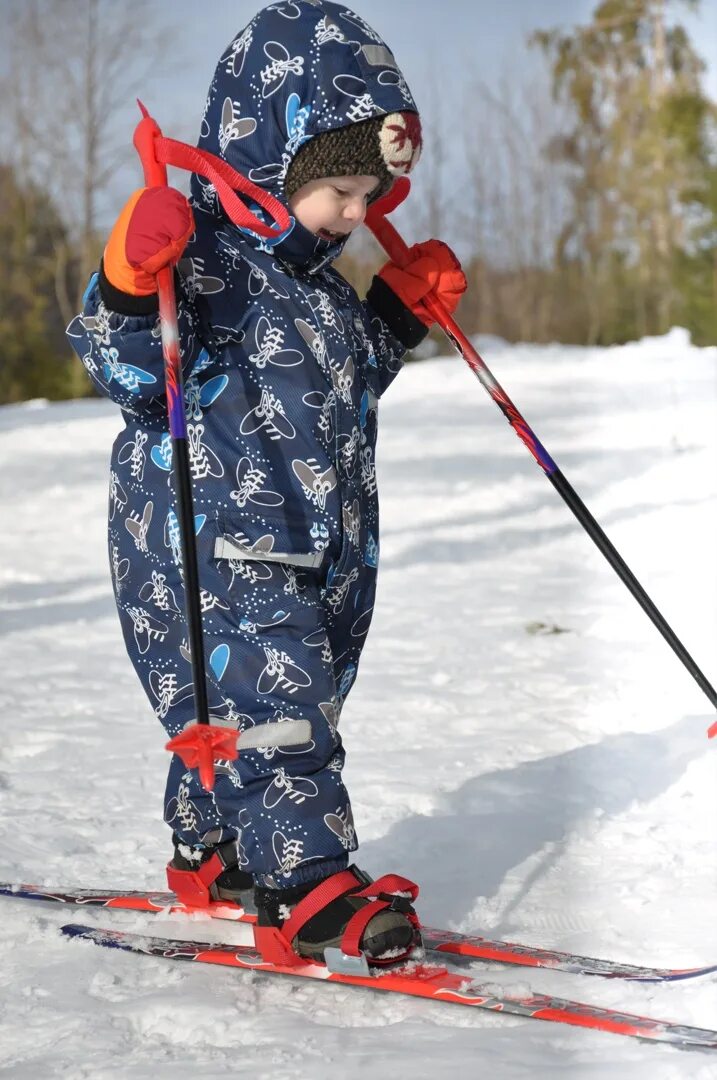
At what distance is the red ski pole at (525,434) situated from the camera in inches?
67.7

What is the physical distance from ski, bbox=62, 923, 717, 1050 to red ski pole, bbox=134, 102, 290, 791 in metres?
0.39

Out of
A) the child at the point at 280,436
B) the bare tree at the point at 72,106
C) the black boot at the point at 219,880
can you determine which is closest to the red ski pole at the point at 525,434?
the child at the point at 280,436

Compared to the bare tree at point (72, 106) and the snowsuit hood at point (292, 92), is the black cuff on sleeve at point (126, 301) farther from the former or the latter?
the bare tree at point (72, 106)

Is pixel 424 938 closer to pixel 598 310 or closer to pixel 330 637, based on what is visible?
pixel 330 637

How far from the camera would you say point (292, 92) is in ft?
5.66

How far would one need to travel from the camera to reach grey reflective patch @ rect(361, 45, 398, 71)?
1761 mm

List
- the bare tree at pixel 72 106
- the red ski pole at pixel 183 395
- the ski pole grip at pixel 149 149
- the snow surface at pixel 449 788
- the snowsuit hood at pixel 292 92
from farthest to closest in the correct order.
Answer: the bare tree at pixel 72 106
the snowsuit hood at pixel 292 92
the ski pole grip at pixel 149 149
the snow surface at pixel 449 788
the red ski pole at pixel 183 395

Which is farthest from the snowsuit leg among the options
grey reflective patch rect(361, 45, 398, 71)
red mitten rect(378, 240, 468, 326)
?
grey reflective patch rect(361, 45, 398, 71)

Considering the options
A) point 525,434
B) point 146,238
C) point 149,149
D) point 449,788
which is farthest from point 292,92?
point 449,788

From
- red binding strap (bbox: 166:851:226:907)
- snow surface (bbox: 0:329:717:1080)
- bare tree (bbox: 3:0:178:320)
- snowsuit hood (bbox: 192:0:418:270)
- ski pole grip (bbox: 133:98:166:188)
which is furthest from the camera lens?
bare tree (bbox: 3:0:178:320)

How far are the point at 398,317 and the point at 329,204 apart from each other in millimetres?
330

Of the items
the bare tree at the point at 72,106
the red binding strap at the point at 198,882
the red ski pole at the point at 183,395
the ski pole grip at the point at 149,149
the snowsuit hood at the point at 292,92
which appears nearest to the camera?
the red ski pole at the point at 183,395

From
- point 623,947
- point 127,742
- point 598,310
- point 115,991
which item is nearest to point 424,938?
point 623,947

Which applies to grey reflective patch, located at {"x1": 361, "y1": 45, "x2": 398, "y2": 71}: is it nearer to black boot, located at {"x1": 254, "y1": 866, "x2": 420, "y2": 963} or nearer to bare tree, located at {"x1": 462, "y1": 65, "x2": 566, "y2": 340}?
black boot, located at {"x1": 254, "y1": 866, "x2": 420, "y2": 963}
